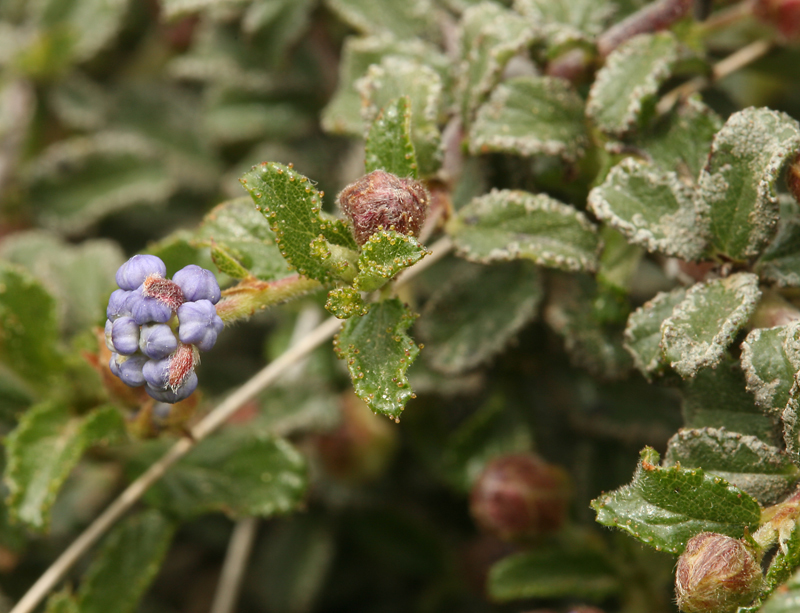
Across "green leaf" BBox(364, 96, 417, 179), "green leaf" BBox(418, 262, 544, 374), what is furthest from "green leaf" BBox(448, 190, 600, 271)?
"green leaf" BBox(418, 262, 544, 374)

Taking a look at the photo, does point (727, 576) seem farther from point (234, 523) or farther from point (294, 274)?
point (234, 523)

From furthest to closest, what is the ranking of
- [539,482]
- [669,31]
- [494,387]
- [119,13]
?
[119,13], [494,387], [539,482], [669,31]

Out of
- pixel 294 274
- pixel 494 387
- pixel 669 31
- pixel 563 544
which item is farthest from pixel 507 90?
pixel 563 544

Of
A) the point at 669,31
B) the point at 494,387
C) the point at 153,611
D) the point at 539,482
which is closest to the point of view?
the point at 669,31

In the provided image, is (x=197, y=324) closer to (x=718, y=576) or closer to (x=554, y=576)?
(x=718, y=576)

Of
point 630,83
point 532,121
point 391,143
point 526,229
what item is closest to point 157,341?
point 391,143

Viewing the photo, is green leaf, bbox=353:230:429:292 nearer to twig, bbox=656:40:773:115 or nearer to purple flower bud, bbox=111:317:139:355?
purple flower bud, bbox=111:317:139:355

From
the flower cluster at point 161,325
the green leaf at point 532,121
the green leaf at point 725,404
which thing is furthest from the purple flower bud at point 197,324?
the green leaf at point 725,404
